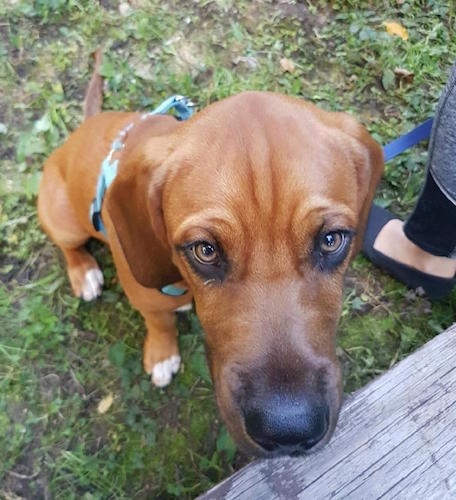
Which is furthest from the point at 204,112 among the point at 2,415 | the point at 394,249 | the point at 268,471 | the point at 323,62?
the point at 323,62

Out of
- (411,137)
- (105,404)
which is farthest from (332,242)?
(105,404)

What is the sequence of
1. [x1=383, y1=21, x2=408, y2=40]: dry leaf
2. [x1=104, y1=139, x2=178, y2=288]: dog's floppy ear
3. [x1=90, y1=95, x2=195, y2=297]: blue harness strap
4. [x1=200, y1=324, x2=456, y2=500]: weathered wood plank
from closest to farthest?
[x1=200, y1=324, x2=456, y2=500]: weathered wood plank → [x1=104, y1=139, x2=178, y2=288]: dog's floppy ear → [x1=90, y1=95, x2=195, y2=297]: blue harness strap → [x1=383, y1=21, x2=408, y2=40]: dry leaf

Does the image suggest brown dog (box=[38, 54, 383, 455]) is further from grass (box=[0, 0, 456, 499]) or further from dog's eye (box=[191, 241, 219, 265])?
grass (box=[0, 0, 456, 499])

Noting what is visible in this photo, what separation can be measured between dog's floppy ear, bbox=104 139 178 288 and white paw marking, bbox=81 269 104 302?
3.87ft

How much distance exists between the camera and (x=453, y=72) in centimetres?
301

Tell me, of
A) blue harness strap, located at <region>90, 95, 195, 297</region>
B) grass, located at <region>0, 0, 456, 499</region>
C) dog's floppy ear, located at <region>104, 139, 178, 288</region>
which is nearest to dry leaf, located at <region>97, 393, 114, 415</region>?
grass, located at <region>0, 0, 456, 499</region>

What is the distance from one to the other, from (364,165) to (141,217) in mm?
932

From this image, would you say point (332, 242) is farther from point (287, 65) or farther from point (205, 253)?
point (287, 65)

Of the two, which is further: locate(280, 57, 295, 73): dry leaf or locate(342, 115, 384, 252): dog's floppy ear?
locate(280, 57, 295, 73): dry leaf

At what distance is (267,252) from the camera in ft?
7.70

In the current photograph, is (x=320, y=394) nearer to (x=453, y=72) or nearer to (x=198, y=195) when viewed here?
(x=198, y=195)

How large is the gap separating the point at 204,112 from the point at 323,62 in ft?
8.47

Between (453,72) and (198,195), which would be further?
(453,72)

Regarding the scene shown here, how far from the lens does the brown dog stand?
2293mm
